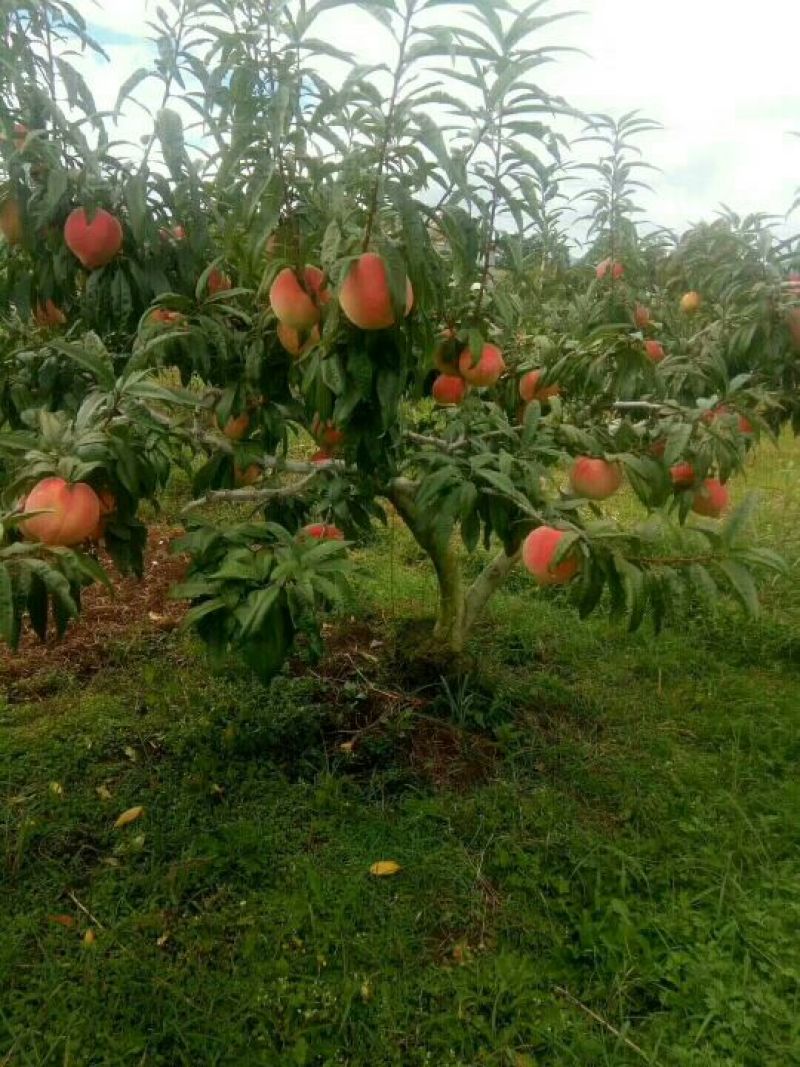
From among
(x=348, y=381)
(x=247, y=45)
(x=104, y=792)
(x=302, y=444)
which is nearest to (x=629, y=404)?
(x=348, y=381)

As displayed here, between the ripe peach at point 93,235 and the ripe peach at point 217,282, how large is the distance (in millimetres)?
261

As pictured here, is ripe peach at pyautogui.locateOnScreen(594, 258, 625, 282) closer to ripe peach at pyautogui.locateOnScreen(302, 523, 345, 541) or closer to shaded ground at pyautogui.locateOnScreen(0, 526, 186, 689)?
ripe peach at pyautogui.locateOnScreen(302, 523, 345, 541)

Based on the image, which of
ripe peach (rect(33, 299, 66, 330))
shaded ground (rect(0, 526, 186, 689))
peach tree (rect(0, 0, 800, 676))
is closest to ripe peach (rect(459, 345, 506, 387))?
peach tree (rect(0, 0, 800, 676))

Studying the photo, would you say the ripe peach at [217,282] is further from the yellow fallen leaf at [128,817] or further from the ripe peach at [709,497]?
the yellow fallen leaf at [128,817]

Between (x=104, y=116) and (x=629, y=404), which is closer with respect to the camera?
(x=104, y=116)

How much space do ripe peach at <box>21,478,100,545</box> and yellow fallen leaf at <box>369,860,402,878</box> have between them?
1153mm

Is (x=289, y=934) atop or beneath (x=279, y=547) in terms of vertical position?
beneath

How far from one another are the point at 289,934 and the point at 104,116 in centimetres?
175

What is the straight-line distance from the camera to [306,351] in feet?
4.68

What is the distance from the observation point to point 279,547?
1.46m

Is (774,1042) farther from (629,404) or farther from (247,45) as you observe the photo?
(247,45)

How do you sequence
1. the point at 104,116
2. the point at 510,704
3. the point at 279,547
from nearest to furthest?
the point at 279,547, the point at 104,116, the point at 510,704

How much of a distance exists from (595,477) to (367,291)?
29.1 inches

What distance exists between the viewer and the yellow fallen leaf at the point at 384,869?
75.2 inches
